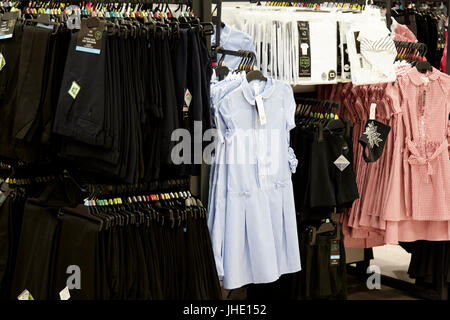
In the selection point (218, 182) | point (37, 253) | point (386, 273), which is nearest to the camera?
point (37, 253)

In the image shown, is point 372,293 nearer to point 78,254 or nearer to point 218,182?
point 218,182

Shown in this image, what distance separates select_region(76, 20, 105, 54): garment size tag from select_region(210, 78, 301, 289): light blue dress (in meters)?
0.80

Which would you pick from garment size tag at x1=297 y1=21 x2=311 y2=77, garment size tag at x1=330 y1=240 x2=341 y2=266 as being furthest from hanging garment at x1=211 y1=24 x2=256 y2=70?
garment size tag at x1=330 y1=240 x2=341 y2=266

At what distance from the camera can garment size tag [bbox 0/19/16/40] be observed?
2.83 meters

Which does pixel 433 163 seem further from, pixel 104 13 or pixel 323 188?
pixel 104 13

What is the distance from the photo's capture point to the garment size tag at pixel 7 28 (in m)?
2.83

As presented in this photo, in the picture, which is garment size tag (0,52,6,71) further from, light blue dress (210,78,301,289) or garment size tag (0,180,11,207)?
light blue dress (210,78,301,289)

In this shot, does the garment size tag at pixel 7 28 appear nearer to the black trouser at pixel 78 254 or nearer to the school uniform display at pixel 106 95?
the school uniform display at pixel 106 95

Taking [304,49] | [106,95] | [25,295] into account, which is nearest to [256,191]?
[304,49]

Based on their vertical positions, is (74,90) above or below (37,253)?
above

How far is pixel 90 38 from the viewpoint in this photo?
261cm

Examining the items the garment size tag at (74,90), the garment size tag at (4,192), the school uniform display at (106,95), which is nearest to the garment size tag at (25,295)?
the garment size tag at (4,192)

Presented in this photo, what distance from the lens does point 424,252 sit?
443cm

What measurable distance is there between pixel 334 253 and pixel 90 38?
1.99m
